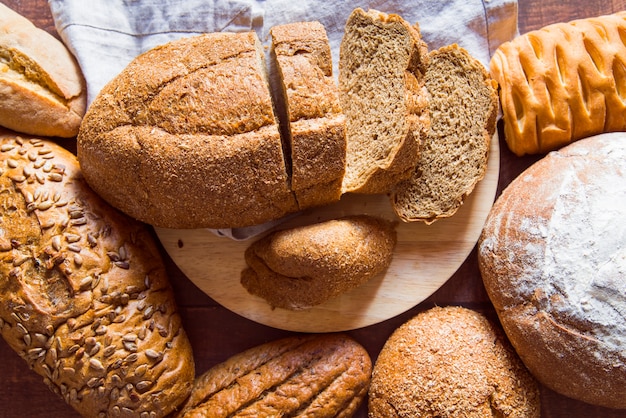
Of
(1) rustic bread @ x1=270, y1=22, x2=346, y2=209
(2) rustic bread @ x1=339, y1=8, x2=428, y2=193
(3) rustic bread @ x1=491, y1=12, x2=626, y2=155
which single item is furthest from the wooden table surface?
(1) rustic bread @ x1=270, y1=22, x2=346, y2=209

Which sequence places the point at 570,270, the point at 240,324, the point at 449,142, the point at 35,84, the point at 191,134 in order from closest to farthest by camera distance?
the point at 191,134, the point at 570,270, the point at 35,84, the point at 449,142, the point at 240,324

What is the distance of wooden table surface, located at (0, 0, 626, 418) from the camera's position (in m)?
2.53

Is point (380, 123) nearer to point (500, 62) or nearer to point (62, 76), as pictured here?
point (500, 62)

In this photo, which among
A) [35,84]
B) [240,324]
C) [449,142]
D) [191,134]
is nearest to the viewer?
[191,134]

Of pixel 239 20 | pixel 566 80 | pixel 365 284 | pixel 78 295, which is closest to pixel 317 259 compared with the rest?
pixel 365 284

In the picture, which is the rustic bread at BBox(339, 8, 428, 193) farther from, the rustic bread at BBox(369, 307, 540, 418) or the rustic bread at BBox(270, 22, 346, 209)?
the rustic bread at BBox(369, 307, 540, 418)

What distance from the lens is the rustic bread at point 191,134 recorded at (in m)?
1.97

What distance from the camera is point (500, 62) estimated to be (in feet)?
7.73

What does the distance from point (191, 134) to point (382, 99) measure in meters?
0.84

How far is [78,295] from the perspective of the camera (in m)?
2.12

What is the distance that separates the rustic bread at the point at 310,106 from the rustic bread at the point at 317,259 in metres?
0.23

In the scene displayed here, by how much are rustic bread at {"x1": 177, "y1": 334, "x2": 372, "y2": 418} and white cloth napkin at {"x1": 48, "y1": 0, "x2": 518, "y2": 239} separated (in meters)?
0.58

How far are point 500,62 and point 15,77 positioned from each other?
209 cm

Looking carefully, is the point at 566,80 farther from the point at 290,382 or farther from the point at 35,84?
the point at 35,84
